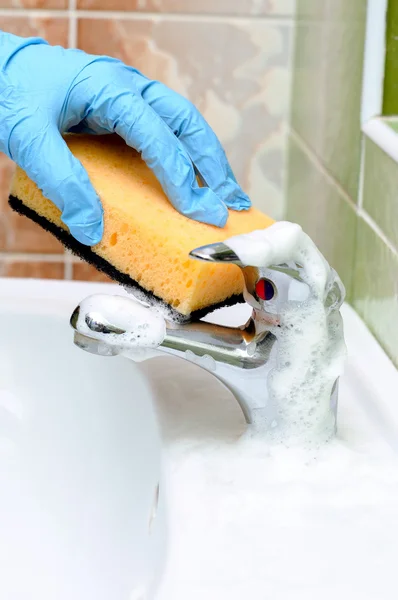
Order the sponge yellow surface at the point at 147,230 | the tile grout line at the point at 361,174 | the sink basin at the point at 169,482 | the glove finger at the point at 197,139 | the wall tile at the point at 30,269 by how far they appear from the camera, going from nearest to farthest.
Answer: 1. the sink basin at the point at 169,482
2. the sponge yellow surface at the point at 147,230
3. the glove finger at the point at 197,139
4. the tile grout line at the point at 361,174
5. the wall tile at the point at 30,269

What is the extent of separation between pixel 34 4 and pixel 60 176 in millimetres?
551

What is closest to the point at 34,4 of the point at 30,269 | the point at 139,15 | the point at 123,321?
the point at 139,15

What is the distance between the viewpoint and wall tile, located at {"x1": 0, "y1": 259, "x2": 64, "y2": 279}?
1.16 metres

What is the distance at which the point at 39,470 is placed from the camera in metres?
0.74

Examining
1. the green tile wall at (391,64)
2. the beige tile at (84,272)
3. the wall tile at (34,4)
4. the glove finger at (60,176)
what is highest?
the wall tile at (34,4)

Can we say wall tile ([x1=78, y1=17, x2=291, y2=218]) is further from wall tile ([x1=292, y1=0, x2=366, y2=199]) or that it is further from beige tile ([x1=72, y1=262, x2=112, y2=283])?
beige tile ([x1=72, y1=262, x2=112, y2=283])

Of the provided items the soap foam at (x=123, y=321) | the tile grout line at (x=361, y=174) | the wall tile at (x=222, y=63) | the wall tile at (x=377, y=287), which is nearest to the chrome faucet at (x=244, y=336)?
the soap foam at (x=123, y=321)

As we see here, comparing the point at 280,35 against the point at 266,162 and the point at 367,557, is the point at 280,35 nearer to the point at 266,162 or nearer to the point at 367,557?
the point at 266,162

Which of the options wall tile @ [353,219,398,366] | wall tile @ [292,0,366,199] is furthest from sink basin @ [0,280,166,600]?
wall tile @ [292,0,366,199]

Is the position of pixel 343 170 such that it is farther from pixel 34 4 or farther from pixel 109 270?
pixel 34 4

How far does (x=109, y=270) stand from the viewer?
62cm

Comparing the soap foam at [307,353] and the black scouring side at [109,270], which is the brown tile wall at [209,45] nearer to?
the black scouring side at [109,270]

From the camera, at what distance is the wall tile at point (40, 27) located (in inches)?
41.6

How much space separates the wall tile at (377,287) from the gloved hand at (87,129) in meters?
0.14
